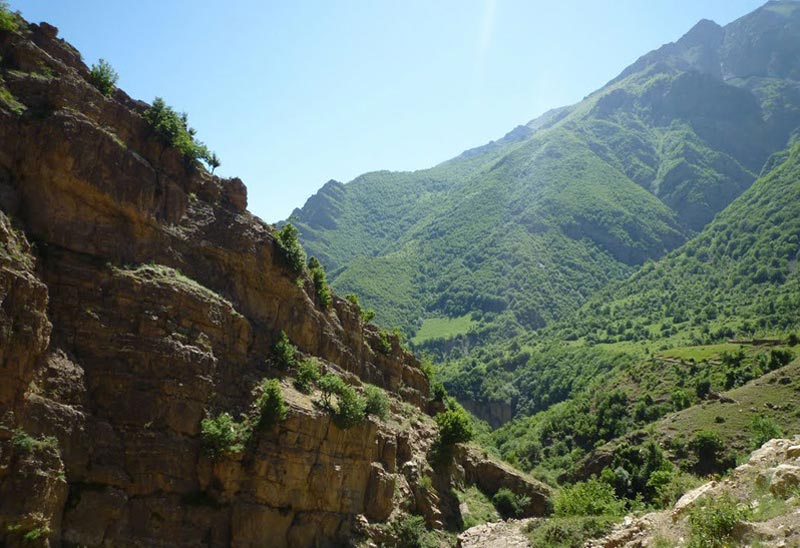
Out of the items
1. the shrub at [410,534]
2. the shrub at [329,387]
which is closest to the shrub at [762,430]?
the shrub at [410,534]

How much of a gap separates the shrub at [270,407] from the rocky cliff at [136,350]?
2.51ft

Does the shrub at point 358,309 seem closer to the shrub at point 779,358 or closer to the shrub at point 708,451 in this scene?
the shrub at point 708,451

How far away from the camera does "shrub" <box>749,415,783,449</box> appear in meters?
63.9

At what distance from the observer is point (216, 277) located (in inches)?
1695

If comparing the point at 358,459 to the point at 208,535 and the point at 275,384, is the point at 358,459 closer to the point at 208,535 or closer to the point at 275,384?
the point at 275,384

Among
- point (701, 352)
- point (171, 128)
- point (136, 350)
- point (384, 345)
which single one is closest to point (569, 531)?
point (384, 345)

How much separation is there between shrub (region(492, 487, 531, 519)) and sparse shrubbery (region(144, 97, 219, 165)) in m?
42.2

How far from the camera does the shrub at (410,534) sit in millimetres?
43656

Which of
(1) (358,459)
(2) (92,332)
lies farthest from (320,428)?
(2) (92,332)

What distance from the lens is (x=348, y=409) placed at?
141 feet

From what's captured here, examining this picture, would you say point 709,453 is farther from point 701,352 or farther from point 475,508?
point 701,352

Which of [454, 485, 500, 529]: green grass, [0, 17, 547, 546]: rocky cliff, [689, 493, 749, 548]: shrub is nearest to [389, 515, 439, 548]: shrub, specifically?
[0, 17, 547, 546]: rocky cliff

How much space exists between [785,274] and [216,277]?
623 ft

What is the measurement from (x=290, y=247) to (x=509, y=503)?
32.7 m
